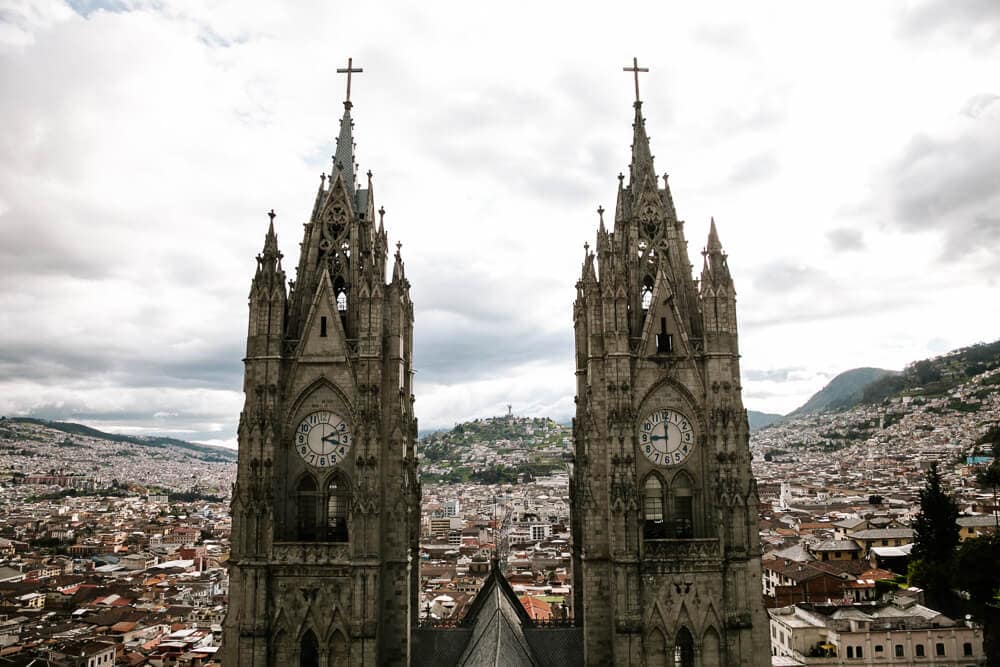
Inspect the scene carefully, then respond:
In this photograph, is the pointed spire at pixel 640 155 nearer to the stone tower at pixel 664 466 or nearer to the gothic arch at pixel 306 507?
the stone tower at pixel 664 466

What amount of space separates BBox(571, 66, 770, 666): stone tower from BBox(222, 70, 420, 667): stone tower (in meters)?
7.64

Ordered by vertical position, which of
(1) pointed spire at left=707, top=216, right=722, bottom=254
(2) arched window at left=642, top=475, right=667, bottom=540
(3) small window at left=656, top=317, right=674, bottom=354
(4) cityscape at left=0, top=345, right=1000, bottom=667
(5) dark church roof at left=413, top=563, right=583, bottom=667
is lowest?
(4) cityscape at left=0, top=345, right=1000, bottom=667

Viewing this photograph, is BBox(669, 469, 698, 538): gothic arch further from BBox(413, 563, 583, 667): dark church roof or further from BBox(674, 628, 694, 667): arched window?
BBox(413, 563, 583, 667): dark church roof

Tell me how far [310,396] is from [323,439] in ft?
5.84

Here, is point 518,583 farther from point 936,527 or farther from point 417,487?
point 417,487

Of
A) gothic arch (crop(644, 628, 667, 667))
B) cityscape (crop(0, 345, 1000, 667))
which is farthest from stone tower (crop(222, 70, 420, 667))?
gothic arch (crop(644, 628, 667, 667))

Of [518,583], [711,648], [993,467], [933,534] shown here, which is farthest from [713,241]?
[993,467]

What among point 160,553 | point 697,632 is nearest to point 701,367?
point 697,632

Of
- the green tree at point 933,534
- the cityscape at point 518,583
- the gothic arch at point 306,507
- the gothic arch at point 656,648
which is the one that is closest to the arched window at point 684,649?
the gothic arch at point 656,648

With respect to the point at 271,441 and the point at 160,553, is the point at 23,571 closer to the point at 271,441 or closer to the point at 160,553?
the point at 160,553

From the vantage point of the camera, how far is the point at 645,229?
34.9m

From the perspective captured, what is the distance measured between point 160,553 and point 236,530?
159211 mm

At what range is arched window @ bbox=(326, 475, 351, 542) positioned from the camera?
31.8 metres

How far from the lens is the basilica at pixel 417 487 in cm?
3030
